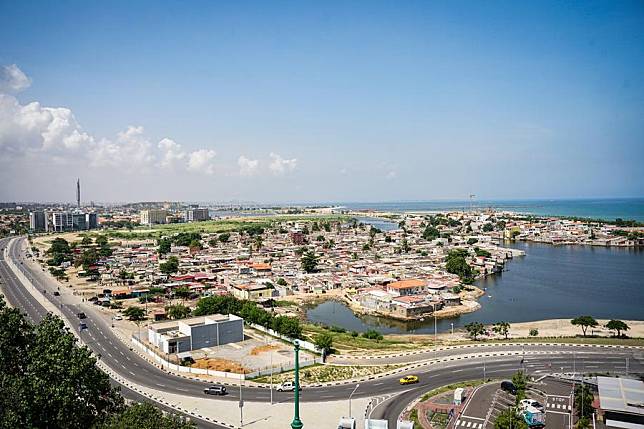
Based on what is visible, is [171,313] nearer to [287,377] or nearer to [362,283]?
[287,377]

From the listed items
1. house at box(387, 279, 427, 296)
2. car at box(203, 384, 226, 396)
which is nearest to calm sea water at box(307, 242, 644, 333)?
house at box(387, 279, 427, 296)

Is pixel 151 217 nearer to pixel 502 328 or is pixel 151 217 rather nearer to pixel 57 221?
pixel 57 221

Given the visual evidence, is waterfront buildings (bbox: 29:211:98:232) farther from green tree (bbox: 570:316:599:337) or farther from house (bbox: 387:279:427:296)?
green tree (bbox: 570:316:599:337)

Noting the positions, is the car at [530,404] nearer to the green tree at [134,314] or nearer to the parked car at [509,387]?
the parked car at [509,387]

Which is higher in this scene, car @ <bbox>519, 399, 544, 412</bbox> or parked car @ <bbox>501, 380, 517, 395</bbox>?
car @ <bbox>519, 399, 544, 412</bbox>

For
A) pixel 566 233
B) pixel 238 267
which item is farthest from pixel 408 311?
pixel 566 233

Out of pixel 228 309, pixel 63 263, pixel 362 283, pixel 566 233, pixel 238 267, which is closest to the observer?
pixel 228 309

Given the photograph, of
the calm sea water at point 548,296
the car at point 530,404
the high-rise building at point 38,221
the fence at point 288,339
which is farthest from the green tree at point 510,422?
the high-rise building at point 38,221

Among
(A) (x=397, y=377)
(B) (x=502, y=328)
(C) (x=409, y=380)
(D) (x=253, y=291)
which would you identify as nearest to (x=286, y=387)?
(A) (x=397, y=377)
